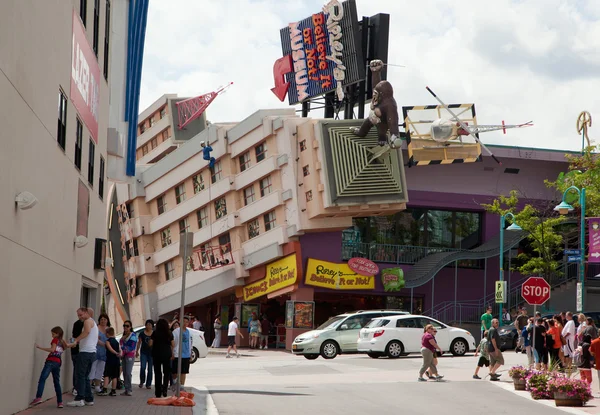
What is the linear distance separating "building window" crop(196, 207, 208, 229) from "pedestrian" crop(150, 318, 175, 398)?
97.3ft

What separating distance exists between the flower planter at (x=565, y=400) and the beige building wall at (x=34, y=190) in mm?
10346

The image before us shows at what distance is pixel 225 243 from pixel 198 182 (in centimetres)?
356

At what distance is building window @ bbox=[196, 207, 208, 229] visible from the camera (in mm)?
48875

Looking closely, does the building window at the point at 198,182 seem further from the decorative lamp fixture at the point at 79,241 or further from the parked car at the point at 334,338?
the decorative lamp fixture at the point at 79,241

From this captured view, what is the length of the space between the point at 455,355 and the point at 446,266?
15.9 m

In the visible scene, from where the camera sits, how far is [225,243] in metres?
48.0

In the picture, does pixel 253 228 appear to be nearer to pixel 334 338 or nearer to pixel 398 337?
pixel 334 338

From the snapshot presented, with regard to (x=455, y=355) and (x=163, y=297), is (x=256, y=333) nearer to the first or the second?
(x=163, y=297)

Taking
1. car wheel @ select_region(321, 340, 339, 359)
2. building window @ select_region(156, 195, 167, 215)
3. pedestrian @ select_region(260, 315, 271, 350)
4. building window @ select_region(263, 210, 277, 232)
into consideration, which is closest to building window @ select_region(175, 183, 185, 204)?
building window @ select_region(156, 195, 167, 215)

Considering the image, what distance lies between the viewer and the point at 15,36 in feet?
46.5

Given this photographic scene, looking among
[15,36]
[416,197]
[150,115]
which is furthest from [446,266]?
[15,36]

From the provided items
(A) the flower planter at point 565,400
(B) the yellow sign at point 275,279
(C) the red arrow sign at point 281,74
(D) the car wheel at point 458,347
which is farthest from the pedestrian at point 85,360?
(C) the red arrow sign at point 281,74

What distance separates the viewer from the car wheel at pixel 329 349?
118 feet

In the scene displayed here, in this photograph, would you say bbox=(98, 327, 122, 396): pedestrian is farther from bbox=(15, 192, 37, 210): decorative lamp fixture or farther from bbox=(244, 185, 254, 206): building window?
bbox=(244, 185, 254, 206): building window
